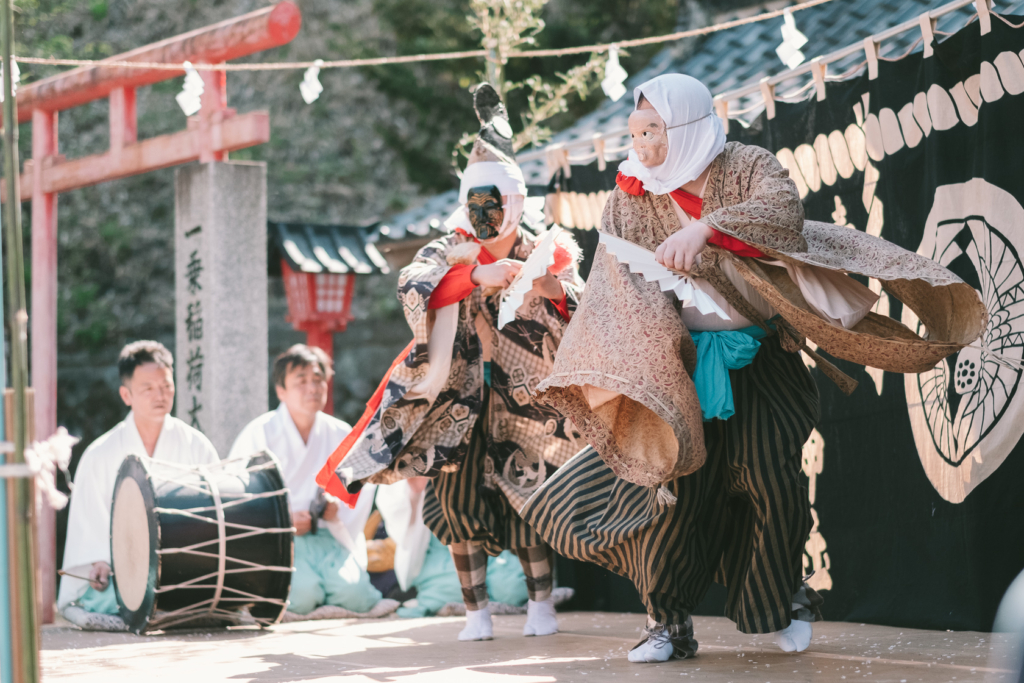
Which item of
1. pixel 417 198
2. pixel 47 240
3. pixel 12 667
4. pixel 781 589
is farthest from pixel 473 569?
pixel 417 198

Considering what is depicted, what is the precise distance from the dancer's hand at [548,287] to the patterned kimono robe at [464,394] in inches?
6.7

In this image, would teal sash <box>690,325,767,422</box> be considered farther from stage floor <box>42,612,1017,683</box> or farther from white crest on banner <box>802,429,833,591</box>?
white crest on banner <box>802,429,833,591</box>

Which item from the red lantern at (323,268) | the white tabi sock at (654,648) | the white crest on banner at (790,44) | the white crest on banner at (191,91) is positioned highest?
the white crest on banner at (191,91)

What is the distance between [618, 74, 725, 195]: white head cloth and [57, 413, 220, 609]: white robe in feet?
10.1

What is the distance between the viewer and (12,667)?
1.46m

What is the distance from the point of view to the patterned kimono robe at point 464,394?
3682 millimetres

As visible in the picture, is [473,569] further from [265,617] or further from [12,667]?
[12,667]

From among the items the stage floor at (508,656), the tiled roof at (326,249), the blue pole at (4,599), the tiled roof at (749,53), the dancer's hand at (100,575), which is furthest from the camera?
the tiled roof at (326,249)

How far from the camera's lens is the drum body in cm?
420

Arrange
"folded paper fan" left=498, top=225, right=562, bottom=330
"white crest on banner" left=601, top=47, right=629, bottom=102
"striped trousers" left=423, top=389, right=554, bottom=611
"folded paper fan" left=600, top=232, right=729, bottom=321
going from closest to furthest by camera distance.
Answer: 1. "folded paper fan" left=600, top=232, right=729, bottom=321
2. "folded paper fan" left=498, top=225, right=562, bottom=330
3. "striped trousers" left=423, top=389, right=554, bottom=611
4. "white crest on banner" left=601, top=47, right=629, bottom=102

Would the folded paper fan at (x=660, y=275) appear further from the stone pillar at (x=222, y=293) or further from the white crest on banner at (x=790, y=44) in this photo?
the stone pillar at (x=222, y=293)

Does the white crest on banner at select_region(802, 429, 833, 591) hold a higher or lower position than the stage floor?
higher

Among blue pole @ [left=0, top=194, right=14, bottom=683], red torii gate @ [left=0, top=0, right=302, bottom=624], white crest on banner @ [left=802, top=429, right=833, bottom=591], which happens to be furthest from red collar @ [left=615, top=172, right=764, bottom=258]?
red torii gate @ [left=0, top=0, right=302, bottom=624]

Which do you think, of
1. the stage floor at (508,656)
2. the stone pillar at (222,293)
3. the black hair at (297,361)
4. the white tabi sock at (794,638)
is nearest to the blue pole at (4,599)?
the stage floor at (508,656)
